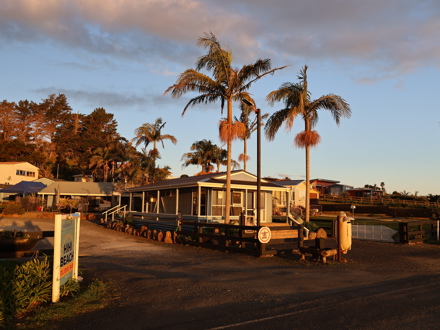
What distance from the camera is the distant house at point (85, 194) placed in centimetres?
4417

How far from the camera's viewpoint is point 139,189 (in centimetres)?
2767

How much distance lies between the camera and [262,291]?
332 inches

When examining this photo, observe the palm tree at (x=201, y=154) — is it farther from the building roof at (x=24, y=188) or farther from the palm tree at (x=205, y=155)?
the building roof at (x=24, y=188)

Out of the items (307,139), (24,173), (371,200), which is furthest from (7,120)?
(307,139)

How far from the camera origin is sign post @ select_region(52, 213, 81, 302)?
7.25 m

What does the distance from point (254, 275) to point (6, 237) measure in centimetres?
932

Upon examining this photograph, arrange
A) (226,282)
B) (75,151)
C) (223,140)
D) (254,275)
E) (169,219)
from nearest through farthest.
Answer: (226,282) < (254,275) < (223,140) < (169,219) < (75,151)

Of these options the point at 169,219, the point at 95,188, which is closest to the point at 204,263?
the point at 169,219

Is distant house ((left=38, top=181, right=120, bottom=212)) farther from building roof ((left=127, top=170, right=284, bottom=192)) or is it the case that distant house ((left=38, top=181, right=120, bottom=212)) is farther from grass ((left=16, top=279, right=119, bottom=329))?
grass ((left=16, top=279, right=119, bottom=329))

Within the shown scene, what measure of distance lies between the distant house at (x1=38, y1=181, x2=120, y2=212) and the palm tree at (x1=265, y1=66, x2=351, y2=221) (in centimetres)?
2510

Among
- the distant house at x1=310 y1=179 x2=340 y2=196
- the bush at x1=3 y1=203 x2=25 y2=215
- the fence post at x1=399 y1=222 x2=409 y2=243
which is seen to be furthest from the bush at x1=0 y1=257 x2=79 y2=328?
the distant house at x1=310 y1=179 x2=340 y2=196

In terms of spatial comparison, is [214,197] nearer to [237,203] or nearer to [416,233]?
[237,203]

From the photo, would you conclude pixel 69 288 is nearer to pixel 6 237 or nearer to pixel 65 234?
pixel 65 234

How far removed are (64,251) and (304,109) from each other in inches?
755
